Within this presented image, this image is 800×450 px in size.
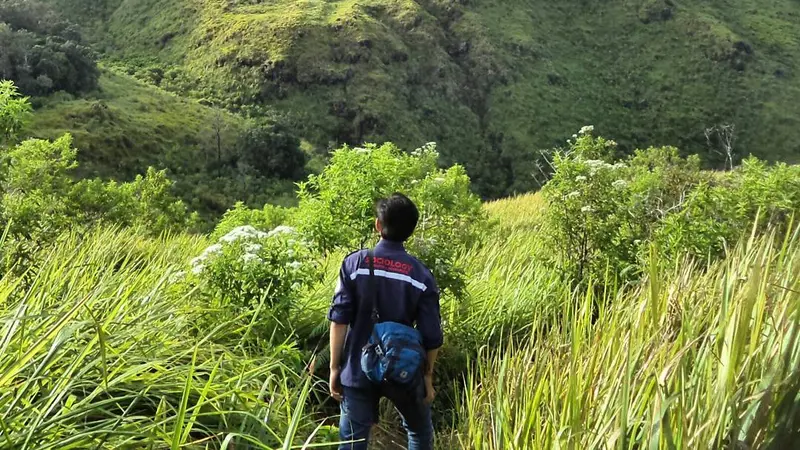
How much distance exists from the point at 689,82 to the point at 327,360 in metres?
74.8

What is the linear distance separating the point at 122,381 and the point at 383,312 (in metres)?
1.21

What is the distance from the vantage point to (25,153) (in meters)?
11.5

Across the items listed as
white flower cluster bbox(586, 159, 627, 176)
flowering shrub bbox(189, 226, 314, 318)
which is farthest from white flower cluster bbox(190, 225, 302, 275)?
white flower cluster bbox(586, 159, 627, 176)

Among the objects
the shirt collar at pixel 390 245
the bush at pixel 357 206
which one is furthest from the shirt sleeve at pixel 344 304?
the bush at pixel 357 206

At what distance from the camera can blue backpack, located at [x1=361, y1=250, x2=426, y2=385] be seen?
269 centimetres

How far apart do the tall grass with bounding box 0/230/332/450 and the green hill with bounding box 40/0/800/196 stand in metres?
51.0

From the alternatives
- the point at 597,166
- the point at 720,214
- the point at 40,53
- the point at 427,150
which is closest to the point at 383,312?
the point at 597,166

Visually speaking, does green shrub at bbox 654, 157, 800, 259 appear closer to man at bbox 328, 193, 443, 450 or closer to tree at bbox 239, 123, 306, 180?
man at bbox 328, 193, 443, 450

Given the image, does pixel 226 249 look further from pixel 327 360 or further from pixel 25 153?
pixel 25 153

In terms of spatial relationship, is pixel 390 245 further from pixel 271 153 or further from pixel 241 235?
pixel 271 153

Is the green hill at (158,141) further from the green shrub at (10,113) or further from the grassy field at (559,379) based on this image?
the grassy field at (559,379)

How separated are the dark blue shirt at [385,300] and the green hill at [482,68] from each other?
51138 mm

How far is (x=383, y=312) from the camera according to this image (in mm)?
2828

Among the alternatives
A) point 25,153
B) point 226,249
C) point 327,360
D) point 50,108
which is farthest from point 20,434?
point 50,108
